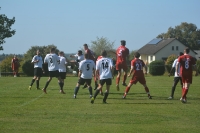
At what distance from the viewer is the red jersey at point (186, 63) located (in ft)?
55.7

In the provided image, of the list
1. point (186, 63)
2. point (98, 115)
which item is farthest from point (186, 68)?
point (98, 115)

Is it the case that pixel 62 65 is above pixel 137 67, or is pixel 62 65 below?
above

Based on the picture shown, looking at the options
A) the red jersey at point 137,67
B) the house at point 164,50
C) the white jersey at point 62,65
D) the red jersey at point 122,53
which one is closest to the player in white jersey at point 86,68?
the red jersey at point 137,67

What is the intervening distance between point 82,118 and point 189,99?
710 centimetres

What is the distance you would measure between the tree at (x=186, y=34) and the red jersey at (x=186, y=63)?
4215 inches

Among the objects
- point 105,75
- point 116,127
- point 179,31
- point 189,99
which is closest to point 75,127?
point 116,127

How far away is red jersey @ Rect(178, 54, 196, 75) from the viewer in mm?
16984

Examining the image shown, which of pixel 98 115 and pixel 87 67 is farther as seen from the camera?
pixel 87 67

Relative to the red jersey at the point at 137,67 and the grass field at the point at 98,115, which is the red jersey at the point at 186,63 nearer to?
the grass field at the point at 98,115

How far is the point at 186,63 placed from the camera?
671 inches

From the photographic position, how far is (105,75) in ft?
55.1

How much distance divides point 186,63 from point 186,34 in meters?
111

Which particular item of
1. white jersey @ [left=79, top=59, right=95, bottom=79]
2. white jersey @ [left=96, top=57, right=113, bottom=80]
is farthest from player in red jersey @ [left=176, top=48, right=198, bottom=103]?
white jersey @ [left=79, top=59, right=95, bottom=79]

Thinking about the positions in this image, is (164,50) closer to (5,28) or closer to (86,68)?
(5,28)
